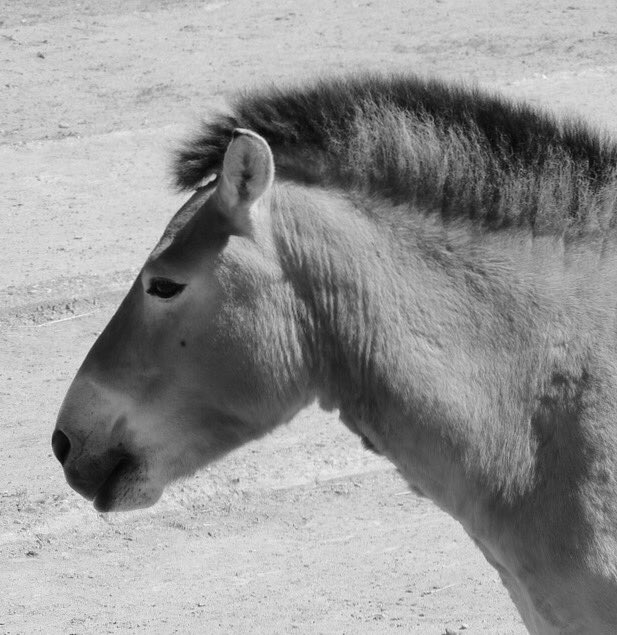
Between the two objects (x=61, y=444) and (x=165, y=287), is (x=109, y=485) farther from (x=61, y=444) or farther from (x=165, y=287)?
(x=165, y=287)

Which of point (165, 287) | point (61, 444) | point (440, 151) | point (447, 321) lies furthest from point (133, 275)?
point (447, 321)

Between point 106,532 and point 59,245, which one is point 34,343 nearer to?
point 59,245

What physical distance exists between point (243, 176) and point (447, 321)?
714 mm

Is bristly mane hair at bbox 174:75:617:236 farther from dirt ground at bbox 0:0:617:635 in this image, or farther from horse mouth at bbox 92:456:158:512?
dirt ground at bbox 0:0:617:635

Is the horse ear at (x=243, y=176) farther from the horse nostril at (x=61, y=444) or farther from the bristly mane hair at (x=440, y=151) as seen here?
the horse nostril at (x=61, y=444)

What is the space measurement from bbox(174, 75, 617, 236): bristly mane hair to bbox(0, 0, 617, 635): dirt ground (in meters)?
1.61

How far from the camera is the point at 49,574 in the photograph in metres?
5.95

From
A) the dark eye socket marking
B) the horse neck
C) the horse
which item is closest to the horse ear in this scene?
the horse

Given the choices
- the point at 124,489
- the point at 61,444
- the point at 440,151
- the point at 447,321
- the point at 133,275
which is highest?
the point at 440,151

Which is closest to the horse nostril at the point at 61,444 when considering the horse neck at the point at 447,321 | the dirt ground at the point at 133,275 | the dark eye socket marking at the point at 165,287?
the dark eye socket marking at the point at 165,287

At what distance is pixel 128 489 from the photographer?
3.78 m

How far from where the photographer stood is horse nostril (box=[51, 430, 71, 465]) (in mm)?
3748

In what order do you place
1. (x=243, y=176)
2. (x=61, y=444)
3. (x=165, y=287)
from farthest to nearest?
(x=61, y=444) < (x=165, y=287) < (x=243, y=176)

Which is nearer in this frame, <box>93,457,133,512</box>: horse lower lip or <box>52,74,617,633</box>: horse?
<box>52,74,617,633</box>: horse
